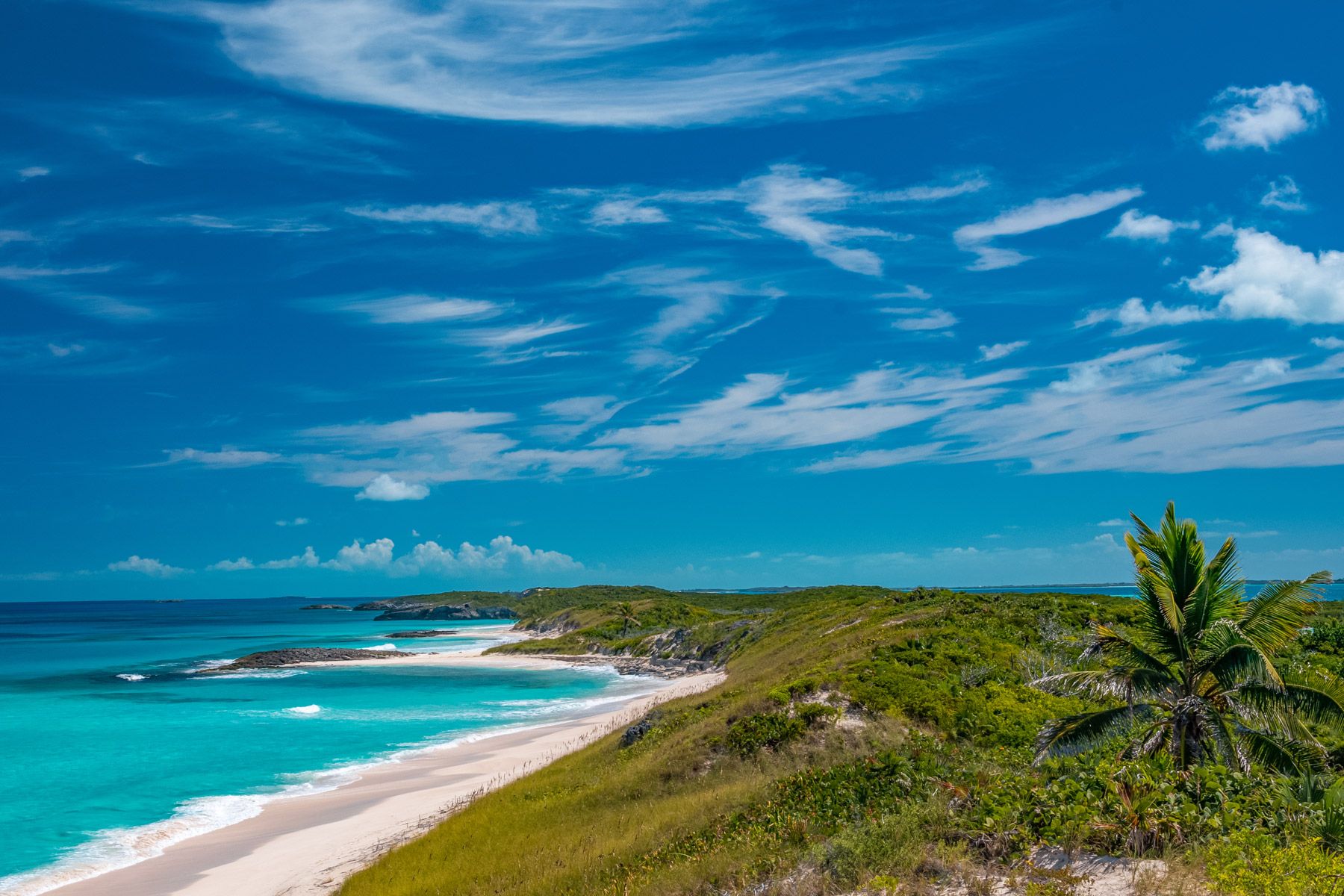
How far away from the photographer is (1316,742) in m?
12.9

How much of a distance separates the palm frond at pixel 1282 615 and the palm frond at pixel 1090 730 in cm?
224

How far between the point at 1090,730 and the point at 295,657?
10452 centimetres

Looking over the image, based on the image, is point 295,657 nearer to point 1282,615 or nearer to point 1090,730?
point 1090,730

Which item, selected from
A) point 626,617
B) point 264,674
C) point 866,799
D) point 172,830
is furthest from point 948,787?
point 626,617

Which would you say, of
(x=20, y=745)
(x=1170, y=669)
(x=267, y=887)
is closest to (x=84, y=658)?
(x=20, y=745)

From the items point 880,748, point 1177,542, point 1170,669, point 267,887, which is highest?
point 1177,542

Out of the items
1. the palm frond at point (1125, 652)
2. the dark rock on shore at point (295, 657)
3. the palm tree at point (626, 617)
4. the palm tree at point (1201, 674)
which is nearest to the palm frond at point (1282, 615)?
the palm tree at point (1201, 674)

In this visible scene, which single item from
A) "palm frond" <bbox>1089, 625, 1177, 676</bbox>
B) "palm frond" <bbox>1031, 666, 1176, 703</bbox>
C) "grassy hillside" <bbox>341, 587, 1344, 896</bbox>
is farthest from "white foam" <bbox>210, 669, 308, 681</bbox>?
"palm frond" <bbox>1089, 625, 1177, 676</bbox>

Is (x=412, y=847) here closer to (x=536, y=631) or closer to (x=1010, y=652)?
(x=1010, y=652)

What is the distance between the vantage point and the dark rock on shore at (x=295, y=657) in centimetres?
9425

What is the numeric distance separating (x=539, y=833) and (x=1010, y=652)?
20.8 meters

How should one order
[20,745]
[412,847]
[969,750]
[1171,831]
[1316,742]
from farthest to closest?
1. [20,745]
2. [412,847]
3. [969,750]
4. [1316,742]
5. [1171,831]

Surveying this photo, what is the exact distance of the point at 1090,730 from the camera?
1391 cm

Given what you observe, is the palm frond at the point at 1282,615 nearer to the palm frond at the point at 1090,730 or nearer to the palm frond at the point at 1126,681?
the palm frond at the point at 1126,681
